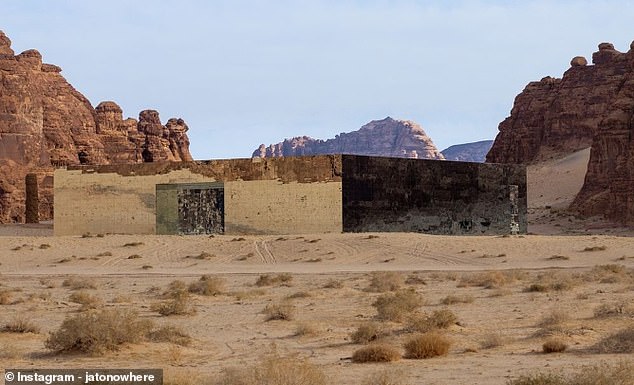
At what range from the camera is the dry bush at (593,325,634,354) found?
521 inches

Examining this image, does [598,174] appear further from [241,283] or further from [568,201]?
[241,283]

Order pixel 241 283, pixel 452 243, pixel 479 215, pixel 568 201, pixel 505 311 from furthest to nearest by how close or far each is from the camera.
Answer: pixel 568 201 → pixel 479 215 → pixel 452 243 → pixel 241 283 → pixel 505 311

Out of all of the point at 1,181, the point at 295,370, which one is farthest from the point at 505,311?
the point at 1,181

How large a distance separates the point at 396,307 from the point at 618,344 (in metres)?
5.51

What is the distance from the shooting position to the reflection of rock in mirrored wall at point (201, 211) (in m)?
44.1

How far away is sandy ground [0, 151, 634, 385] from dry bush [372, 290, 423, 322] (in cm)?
45

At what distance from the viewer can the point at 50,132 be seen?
8400cm

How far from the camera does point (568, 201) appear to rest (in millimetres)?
94000

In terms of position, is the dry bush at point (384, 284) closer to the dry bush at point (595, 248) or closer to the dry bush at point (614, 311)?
the dry bush at point (614, 311)

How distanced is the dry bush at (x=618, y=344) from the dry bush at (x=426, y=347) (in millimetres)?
2359

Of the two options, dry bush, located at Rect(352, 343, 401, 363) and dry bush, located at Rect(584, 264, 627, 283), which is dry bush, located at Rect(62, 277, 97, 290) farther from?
dry bush, located at Rect(352, 343, 401, 363)

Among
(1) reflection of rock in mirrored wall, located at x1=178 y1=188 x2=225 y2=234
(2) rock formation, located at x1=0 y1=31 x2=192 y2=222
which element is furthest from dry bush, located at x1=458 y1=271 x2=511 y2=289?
(2) rock formation, located at x1=0 y1=31 x2=192 y2=222

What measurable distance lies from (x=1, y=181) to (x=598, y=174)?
51.8m

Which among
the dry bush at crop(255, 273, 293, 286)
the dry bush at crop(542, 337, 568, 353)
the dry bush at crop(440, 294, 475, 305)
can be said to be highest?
the dry bush at crop(542, 337, 568, 353)
